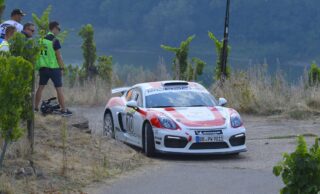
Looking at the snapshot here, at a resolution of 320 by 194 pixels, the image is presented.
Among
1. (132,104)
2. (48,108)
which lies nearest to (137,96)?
(132,104)

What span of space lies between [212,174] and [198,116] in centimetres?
260

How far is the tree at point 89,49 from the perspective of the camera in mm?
31953

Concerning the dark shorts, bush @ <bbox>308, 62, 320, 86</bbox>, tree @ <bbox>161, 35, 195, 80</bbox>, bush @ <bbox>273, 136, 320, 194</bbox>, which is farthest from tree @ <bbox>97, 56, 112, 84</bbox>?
bush @ <bbox>273, 136, 320, 194</bbox>

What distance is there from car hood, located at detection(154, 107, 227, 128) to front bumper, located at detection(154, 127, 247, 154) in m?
0.22

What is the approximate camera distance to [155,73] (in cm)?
2625

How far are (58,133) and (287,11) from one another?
176 feet

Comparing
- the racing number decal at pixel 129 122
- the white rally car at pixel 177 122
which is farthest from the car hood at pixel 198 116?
the racing number decal at pixel 129 122

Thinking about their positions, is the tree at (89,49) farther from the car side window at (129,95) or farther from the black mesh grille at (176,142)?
the black mesh grille at (176,142)

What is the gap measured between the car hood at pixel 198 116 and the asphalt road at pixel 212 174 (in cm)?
64

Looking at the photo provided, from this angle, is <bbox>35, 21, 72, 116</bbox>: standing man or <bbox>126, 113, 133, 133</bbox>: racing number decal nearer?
<bbox>126, 113, 133, 133</bbox>: racing number decal

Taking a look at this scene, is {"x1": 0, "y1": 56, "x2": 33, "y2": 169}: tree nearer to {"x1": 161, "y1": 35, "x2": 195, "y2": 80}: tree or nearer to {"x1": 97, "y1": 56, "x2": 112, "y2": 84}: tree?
{"x1": 161, "y1": 35, "x2": 195, "y2": 80}: tree

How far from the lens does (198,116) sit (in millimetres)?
14656

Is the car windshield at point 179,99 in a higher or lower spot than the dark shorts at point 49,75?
lower

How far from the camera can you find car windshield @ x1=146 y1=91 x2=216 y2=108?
50.9ft
